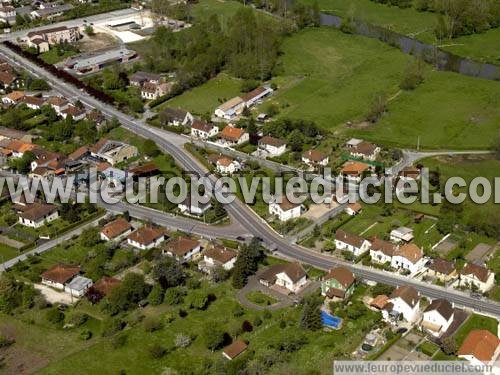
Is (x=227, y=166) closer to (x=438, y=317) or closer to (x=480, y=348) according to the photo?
(x=438, y=317)

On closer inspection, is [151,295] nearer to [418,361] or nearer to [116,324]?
[116,324]

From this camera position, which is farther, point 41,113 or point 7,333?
point 41,113

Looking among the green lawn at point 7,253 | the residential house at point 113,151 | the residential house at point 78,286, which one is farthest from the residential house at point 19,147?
the residential house at point 78,286

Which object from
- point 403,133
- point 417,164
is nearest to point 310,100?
point 403,133

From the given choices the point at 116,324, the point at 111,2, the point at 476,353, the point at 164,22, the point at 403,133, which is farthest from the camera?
the point at 111,2

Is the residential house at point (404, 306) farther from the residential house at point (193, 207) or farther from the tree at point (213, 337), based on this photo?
the residential house at point (193, 207)

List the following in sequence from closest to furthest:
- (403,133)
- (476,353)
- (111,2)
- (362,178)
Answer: (476,353) < (362,178) < (403,133) < (111,2)

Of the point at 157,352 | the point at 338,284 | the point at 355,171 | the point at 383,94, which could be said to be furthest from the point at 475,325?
the point at 383,94
